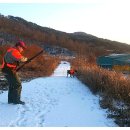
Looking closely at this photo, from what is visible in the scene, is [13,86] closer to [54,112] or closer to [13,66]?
[13,66]

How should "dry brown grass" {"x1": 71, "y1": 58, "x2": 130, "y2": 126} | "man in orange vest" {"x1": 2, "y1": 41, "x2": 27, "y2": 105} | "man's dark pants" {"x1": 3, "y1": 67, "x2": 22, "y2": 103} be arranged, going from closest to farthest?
"dry brown grass" {"x1": 71, "y1": 58, "x2": 130, "y2": 126} → "man in orange vest" {"x1": 2, "y1": 41, "x2": 27, "y2": 105} → "man's dark pants" {"x1": 3, "y1": 67, "x2": 22, "y2": 103}

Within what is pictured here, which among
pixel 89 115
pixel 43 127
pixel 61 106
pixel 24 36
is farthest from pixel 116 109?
pixel 24 36

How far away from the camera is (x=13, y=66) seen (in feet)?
33.4

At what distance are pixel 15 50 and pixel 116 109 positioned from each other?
10.2ft

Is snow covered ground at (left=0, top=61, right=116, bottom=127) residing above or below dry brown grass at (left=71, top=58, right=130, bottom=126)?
below

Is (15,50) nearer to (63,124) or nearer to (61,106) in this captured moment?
(61,106)

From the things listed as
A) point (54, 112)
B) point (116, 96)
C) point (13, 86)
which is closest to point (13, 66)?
point (13, 86)

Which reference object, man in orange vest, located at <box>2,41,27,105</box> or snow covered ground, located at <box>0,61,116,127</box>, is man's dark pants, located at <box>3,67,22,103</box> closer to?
man in orange vest, located at <box>2,41,27,105</box>

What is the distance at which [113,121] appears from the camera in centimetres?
796

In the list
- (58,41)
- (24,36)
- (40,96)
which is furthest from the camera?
(58,41)

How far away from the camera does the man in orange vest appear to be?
9.97 meters

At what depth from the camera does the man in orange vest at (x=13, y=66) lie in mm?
9969

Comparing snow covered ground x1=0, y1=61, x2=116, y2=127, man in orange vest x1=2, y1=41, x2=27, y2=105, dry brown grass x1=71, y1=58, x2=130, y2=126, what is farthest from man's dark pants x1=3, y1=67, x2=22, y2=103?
dry brown grass x1=71, y1=58, x2=130, y2=126

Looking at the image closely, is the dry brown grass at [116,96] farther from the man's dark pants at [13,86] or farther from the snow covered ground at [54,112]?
the man's dark pants at [13,86]
